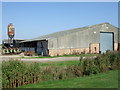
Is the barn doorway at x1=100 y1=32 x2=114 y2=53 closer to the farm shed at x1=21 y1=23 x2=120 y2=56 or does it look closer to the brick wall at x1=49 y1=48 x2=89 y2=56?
the farm shed at x1=21 y1=23 x2=120 y2=56

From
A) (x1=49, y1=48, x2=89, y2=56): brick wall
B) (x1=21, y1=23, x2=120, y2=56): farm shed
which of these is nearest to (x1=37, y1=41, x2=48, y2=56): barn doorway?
(x1=21, y1=23, x2=120, y2=56): farm shed

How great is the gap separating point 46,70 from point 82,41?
2445 cm

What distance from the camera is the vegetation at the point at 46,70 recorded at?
28.4 ft

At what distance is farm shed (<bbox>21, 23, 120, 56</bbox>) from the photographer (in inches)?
1238

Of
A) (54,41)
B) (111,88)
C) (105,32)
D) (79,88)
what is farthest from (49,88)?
(105,32)

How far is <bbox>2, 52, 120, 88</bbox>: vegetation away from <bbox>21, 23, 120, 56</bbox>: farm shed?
17.8 m

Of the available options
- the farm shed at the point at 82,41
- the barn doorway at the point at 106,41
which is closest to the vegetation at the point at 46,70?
the farm shed at the point at 82,41

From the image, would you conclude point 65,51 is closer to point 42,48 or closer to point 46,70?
point 42,48

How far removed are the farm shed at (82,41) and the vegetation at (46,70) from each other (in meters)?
17.8

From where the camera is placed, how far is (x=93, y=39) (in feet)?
116

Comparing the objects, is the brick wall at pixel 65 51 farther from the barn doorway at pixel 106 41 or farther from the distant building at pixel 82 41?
the barn doorway at pixel 106 41

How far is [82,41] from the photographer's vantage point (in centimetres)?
3419

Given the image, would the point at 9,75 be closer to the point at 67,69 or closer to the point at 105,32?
the point at 67,69

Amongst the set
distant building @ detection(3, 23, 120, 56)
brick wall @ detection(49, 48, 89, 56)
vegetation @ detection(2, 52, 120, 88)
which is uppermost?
distant building @ detection(3, 23, 120, 56)
